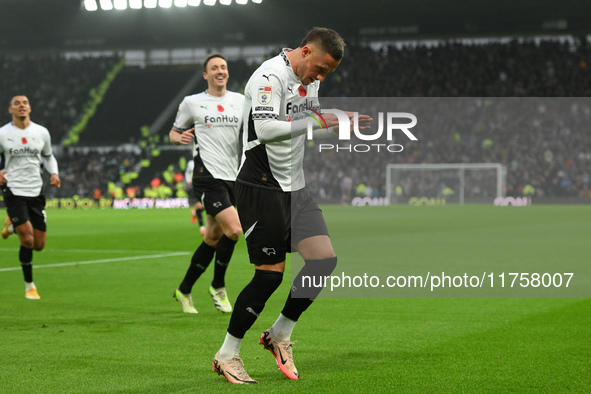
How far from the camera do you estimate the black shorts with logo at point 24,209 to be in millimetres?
8500

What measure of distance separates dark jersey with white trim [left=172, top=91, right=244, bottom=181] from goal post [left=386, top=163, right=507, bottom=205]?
22824 mm

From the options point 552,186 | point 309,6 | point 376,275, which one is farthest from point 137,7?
point 376,275

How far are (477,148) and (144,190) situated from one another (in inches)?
613

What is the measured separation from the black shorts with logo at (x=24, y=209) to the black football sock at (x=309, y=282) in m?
4.87

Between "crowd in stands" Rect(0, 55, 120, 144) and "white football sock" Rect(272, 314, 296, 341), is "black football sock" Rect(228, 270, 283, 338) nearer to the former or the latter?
"white football sock" Rect(272, 314, 296, 341)

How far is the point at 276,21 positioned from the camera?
39.4 metres

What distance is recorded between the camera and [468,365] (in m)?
4.74

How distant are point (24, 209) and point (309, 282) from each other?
5.06m

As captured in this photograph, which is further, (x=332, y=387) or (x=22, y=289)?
(x=22, y=289)

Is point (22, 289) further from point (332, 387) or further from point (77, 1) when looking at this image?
point (77, 1)

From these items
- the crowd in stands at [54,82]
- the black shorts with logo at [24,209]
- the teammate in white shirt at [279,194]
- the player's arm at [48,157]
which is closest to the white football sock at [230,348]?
the teammate in white shirt at [279,194]

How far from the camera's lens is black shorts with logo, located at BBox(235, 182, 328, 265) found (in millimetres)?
4371

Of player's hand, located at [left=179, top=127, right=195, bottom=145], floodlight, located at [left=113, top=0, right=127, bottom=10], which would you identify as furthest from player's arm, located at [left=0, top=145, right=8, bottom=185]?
floodlight, located at [left=113, top=0, right=127, bottom=10]

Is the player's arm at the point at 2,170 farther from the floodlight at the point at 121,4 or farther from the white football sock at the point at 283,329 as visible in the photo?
the floodlight at the point at 121,4
